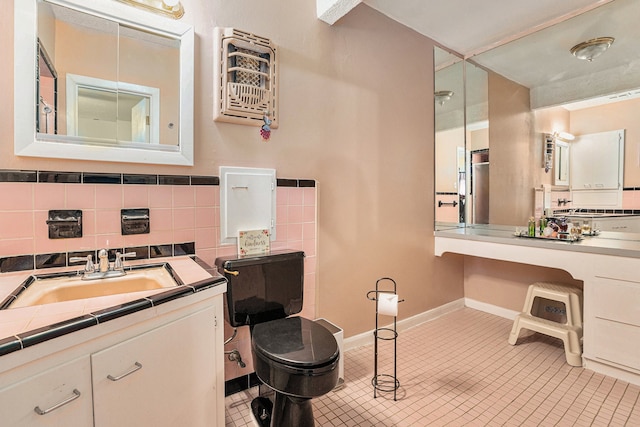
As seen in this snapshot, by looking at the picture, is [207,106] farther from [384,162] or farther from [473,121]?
[473,121]

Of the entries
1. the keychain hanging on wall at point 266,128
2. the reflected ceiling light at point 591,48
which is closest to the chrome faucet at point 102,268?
the keychain hanging on wall at point 266,128

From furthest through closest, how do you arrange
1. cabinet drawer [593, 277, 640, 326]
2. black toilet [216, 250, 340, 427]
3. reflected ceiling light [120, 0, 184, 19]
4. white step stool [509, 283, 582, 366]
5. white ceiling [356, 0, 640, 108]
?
white ceiling [356, 0, 640, 108] → white step stool [509, 283, 582, 366] → cabinet drawer [593, 277, 640, 326] → reflected ceiling light [120, 0, 184, 19] → black toilet [216, 250, 340, 427]

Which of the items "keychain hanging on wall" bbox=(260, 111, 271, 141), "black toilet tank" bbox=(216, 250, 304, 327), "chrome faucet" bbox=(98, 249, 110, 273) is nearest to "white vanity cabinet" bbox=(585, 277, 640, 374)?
"black toilet tank" bbox=(216, 250, 304, 327)

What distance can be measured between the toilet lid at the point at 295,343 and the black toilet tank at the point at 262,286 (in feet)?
0.34

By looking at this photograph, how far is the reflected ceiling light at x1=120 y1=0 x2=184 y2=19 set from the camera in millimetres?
1480

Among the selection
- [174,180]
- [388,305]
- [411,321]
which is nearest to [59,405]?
[174,180]

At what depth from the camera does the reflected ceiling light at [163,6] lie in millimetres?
1480

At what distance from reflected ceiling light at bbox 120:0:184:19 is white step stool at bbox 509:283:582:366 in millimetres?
3006

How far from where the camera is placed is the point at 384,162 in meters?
2.48

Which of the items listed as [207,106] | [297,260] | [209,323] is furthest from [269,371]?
[207,106]

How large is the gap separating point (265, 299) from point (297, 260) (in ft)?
0.91

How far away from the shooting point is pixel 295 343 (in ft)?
4.43

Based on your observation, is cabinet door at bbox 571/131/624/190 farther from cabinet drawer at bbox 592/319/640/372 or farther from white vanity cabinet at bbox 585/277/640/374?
cabinet drawer at bbox 592/319/640/372

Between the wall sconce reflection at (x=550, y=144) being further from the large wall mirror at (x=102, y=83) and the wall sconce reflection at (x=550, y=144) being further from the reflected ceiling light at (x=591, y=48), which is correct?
the large wall mirror at (x=102, y=83)
